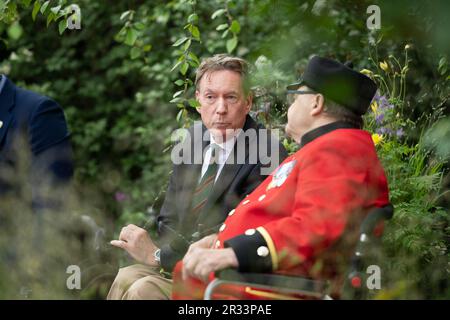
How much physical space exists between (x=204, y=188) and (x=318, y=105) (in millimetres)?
789

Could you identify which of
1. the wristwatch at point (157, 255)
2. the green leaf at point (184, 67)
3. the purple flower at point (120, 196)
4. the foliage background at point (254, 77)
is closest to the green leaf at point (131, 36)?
the foliage background at point (254, 77)

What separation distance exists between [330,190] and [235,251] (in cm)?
37

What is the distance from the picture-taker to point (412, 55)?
197 inches

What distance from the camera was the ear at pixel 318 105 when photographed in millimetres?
3084

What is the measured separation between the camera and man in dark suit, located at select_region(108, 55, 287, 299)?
11.6 feet

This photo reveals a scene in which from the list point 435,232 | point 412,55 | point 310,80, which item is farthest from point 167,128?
point 310,80

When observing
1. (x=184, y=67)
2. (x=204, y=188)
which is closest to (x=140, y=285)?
(x=204, y=188)

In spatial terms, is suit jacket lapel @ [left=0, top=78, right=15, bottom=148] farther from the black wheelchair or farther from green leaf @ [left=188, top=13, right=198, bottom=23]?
the black wheelchair

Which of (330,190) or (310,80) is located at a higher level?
(310,80)

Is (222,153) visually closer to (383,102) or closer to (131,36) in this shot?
(383,102)

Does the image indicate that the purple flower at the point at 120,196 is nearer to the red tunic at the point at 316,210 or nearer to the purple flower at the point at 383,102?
the purple flower at the point at 383,102

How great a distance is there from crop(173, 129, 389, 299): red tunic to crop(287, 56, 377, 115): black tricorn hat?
0.44ft

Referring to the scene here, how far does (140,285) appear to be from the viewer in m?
3.21
